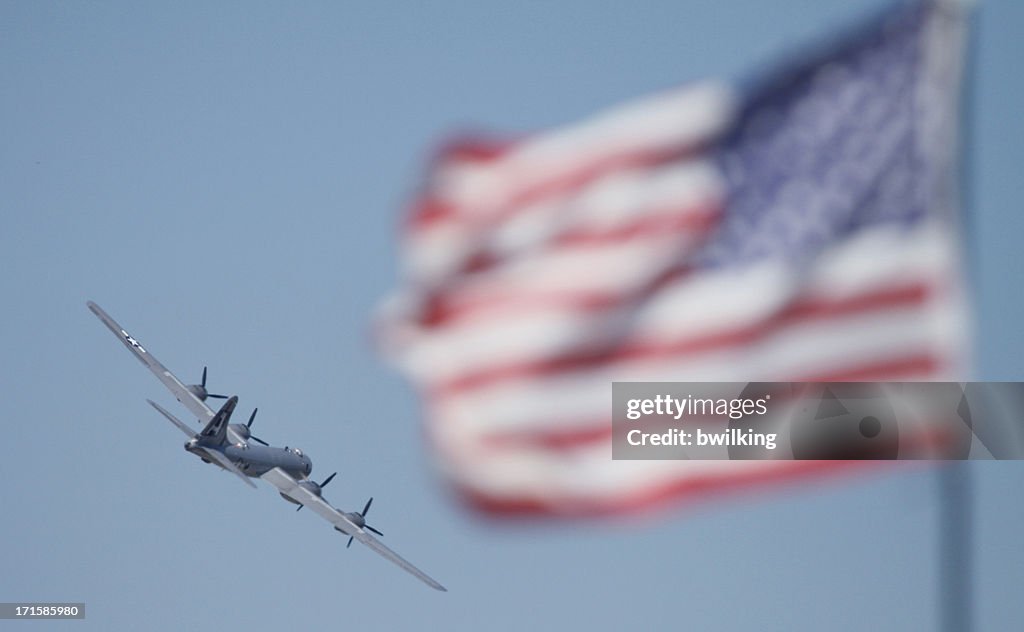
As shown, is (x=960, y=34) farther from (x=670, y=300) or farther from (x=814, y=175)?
(x=670, y=300)

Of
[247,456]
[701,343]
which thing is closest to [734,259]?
[701,343]

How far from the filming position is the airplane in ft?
325

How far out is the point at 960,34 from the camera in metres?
24.6

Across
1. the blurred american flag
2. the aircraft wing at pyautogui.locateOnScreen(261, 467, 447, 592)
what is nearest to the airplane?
the aircraft wing at pyautogui.locateOnScreen(261, 467, 447, 592)

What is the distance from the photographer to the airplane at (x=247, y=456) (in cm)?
9894

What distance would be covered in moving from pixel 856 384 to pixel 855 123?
433 centimetres

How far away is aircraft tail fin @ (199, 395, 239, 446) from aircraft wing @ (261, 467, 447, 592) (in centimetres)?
345

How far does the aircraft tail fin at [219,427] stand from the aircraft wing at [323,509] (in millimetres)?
3452

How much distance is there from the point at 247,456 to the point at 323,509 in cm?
698

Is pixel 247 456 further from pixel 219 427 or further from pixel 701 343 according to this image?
pixel 701 343

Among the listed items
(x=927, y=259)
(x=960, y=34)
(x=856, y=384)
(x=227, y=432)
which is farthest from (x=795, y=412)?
(x=227, y=432)

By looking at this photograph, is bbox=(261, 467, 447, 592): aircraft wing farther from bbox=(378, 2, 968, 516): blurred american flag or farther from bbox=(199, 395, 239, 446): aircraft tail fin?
bbox=(378, 2, 968, 516): blurred american flag

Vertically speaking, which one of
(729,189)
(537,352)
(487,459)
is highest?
(729,189)

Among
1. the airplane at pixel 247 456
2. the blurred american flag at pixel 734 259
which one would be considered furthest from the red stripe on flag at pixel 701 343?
the airplane at pixel 247 456
